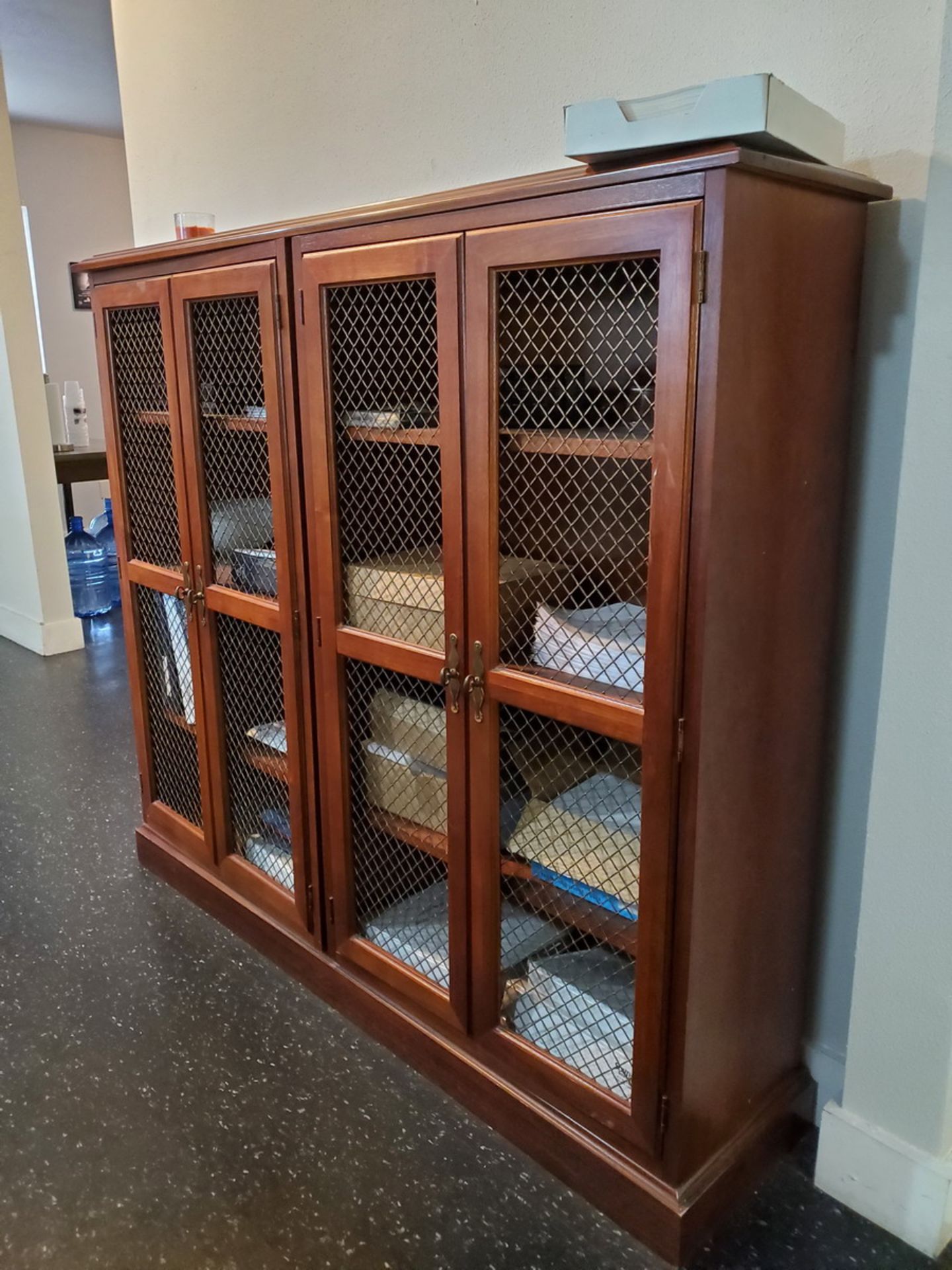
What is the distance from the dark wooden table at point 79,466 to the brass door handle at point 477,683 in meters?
3.30

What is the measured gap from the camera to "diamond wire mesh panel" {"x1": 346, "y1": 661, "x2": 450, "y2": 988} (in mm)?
1723

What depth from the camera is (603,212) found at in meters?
1.19

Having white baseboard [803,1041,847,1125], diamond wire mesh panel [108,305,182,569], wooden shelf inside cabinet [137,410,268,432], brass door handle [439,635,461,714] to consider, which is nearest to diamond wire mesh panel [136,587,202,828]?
diamond wire mesh panel [108,305,182,569]

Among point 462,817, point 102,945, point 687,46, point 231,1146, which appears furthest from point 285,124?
point 231,1146

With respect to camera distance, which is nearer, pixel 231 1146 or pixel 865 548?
pixel 865 548

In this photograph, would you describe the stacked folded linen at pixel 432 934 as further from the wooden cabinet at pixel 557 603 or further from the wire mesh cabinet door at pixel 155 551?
the wire mesh cabinet door at pixel 155 551

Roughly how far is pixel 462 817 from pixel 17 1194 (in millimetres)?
930

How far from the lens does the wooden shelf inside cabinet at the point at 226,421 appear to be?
1854 mm

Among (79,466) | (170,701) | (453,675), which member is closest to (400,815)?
(453,675)

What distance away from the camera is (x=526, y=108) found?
1.72 meters

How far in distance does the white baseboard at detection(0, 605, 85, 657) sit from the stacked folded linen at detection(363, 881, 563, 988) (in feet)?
9.67

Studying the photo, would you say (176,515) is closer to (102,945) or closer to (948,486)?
(102,945)

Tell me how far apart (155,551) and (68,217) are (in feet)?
17.1

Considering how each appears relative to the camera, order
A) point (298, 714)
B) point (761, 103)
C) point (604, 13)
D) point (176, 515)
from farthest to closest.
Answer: point (176, 515), point (298, 714), point (604, 13), point (761, 103)
